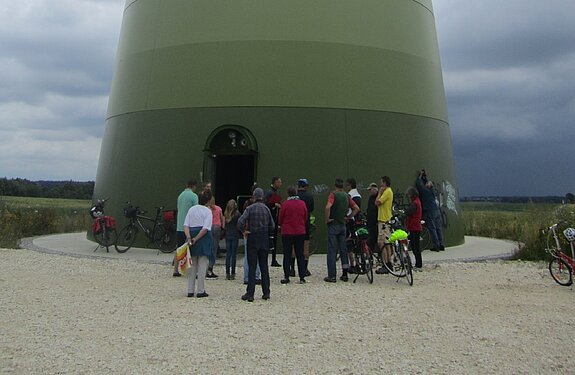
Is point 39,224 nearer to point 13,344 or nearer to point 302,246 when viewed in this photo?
point 302,246

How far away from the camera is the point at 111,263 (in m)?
10.9

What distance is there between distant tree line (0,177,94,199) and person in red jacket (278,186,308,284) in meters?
34.9

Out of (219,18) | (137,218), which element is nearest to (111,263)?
(137,218)

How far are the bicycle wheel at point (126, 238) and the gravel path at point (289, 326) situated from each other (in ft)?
10.7

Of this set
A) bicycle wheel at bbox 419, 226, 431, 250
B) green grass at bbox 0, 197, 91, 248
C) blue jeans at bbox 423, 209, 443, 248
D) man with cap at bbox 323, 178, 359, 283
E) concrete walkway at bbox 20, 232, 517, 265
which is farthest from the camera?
green grass at bbox 0, 197, 91, 248

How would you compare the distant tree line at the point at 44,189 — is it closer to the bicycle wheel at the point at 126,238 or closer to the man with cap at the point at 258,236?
the bicycle wheel at the point at 126,238

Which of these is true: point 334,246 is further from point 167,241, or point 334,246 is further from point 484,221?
A: point 484,221

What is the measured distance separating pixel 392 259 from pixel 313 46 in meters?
6.04

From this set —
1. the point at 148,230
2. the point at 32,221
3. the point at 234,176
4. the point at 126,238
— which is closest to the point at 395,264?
the point at 148,230

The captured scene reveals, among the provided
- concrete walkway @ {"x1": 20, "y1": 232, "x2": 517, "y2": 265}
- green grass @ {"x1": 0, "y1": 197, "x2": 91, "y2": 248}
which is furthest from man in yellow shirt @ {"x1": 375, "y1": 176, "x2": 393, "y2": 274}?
green grass @ {"x1": 0, "y1": 197, "x2": 91, "y2": 248}

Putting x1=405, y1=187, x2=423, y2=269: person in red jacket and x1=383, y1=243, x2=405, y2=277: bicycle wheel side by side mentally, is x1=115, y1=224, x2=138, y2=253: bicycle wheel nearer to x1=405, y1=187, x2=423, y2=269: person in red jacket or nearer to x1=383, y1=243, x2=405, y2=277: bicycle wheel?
x1=383, y1=243, x2=405, y2=277: bicycle wheel

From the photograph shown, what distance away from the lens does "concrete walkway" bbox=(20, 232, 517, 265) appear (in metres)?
11.6

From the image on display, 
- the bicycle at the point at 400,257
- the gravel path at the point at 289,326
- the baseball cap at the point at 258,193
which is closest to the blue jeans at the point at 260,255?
the gravel path at the point at 289,326

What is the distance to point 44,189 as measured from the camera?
140 ft
